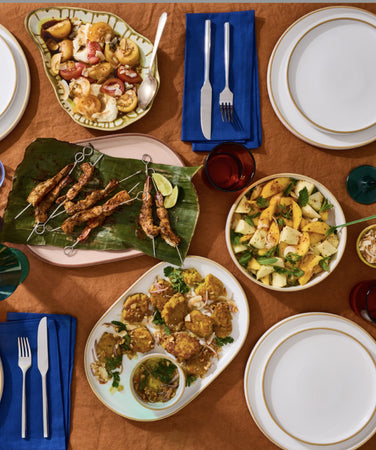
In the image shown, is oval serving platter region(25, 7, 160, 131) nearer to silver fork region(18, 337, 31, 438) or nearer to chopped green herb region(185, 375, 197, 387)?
silver fork region(18, 337, 31, 438)

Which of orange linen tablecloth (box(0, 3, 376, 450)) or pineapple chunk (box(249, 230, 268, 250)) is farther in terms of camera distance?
orange linen tablecloth (box(0, 3, 376, 450))

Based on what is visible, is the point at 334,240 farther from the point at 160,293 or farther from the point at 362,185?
the point at 160,293

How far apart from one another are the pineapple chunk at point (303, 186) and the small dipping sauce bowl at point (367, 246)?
0.35 m

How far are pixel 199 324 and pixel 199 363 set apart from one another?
197mm

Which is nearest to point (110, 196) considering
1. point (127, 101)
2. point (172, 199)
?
point (172, 199)

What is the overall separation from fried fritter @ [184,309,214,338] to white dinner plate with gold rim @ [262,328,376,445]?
1.09ft

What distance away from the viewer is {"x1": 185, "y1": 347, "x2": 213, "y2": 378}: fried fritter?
1727mm

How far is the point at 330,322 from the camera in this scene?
174cm

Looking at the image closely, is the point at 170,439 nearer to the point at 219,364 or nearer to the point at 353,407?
the point at 219,364

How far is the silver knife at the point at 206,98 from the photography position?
1.73m

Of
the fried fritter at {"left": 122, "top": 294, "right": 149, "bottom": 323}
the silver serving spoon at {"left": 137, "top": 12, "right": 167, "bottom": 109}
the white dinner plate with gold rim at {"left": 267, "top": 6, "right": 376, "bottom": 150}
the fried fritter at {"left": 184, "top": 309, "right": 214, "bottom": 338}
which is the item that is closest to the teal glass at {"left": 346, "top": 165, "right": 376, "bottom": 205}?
the white dinner plate with gold rim at {"left": 267, "top": 6, "right": 376, "bottom": 150}

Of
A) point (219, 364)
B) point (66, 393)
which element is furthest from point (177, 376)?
point (66, 393)

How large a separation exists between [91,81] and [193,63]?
520 millimetres

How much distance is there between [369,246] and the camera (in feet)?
5.69
